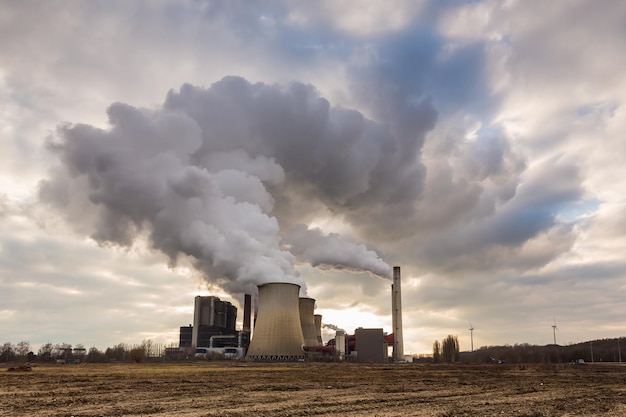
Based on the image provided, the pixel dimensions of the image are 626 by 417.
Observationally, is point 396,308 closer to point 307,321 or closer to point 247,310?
point 307,321

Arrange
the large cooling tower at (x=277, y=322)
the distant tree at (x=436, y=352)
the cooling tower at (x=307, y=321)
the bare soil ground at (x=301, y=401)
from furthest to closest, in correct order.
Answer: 1. the distant tree at (x=436, y=352)
2. the cooling tower at (x=307, y=321)
3. the large cooling tower at (x=277, y=322)
4. the bare soil ground at (x=301, y=401)

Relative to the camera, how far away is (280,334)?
228 ft

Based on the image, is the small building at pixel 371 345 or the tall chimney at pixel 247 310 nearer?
the small building at pixel 371 345

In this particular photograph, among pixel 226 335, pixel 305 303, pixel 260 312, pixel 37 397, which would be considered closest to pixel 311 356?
pixel 305 303

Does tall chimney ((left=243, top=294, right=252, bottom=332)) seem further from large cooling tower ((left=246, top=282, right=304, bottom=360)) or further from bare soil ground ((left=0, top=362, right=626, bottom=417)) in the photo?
bare soil ground ((left=0, top=362, right=626, bottom=417))

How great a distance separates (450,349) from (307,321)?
30.5 meters

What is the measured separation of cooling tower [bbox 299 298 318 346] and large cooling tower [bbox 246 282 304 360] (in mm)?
16134

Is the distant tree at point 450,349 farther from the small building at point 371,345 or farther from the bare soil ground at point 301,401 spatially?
the bare soil ground at point 301,401

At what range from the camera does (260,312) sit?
71.4 metres

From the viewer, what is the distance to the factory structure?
6969 centimetres

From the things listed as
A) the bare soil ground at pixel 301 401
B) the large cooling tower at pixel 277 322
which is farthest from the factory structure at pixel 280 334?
the bare soil ground at pixel 301 401

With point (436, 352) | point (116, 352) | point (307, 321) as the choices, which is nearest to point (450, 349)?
point (436, 352)

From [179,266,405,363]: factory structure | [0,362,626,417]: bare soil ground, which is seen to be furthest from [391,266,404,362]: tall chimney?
[0,362,626,417]: bare soil ground

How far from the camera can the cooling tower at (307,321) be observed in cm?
8844
